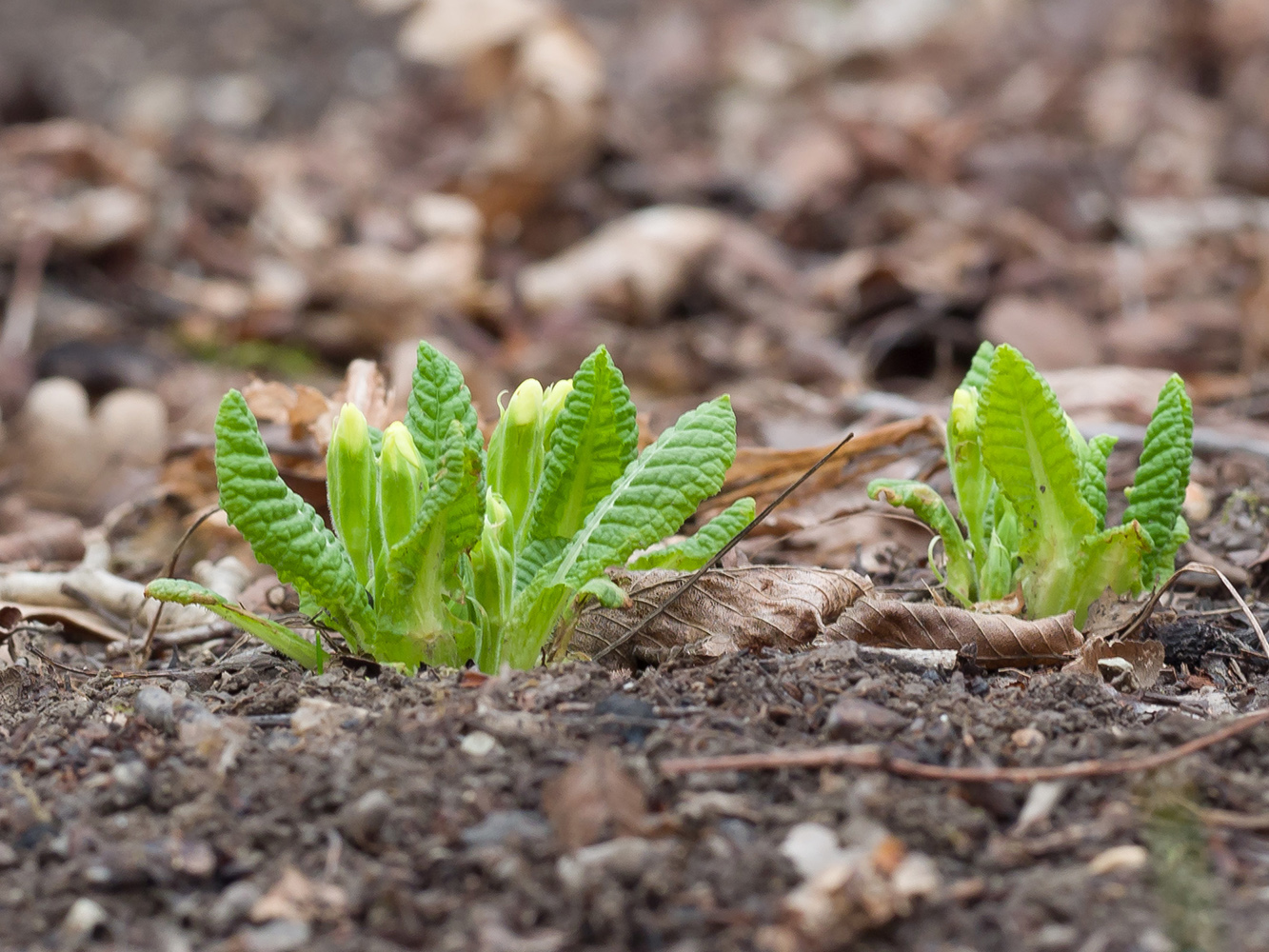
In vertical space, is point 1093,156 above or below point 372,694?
above

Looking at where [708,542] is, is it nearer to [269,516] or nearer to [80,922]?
[269,516]

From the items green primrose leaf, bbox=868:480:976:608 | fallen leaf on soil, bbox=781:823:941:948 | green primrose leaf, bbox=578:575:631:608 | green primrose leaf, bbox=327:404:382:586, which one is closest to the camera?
fallen leaf on soil, bbox=781:823:941:948

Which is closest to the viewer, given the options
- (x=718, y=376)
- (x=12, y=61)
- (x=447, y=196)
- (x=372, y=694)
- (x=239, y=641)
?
(x=372, y=694)

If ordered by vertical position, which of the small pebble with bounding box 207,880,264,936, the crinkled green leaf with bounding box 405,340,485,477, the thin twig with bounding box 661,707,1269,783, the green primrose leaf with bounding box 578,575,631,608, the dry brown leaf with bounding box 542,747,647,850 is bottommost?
the small pebble with bounding box 207,880,264,936

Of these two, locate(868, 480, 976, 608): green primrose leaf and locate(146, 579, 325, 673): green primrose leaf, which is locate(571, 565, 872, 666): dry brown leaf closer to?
locate(868, 480, 976, 608): green primrose leaf

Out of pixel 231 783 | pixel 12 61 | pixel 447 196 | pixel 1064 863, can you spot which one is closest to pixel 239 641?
pixel 231 783

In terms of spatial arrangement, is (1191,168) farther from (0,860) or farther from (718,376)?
(0,860)

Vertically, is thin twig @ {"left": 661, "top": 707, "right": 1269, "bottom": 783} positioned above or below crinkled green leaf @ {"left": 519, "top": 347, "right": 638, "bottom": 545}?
below

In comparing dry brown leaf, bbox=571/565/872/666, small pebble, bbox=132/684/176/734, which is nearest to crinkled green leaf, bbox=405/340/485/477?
dry brown leaf, bbox=571/565/872/666

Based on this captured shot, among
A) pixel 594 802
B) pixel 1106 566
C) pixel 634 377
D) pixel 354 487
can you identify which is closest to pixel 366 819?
pixel 594 802
